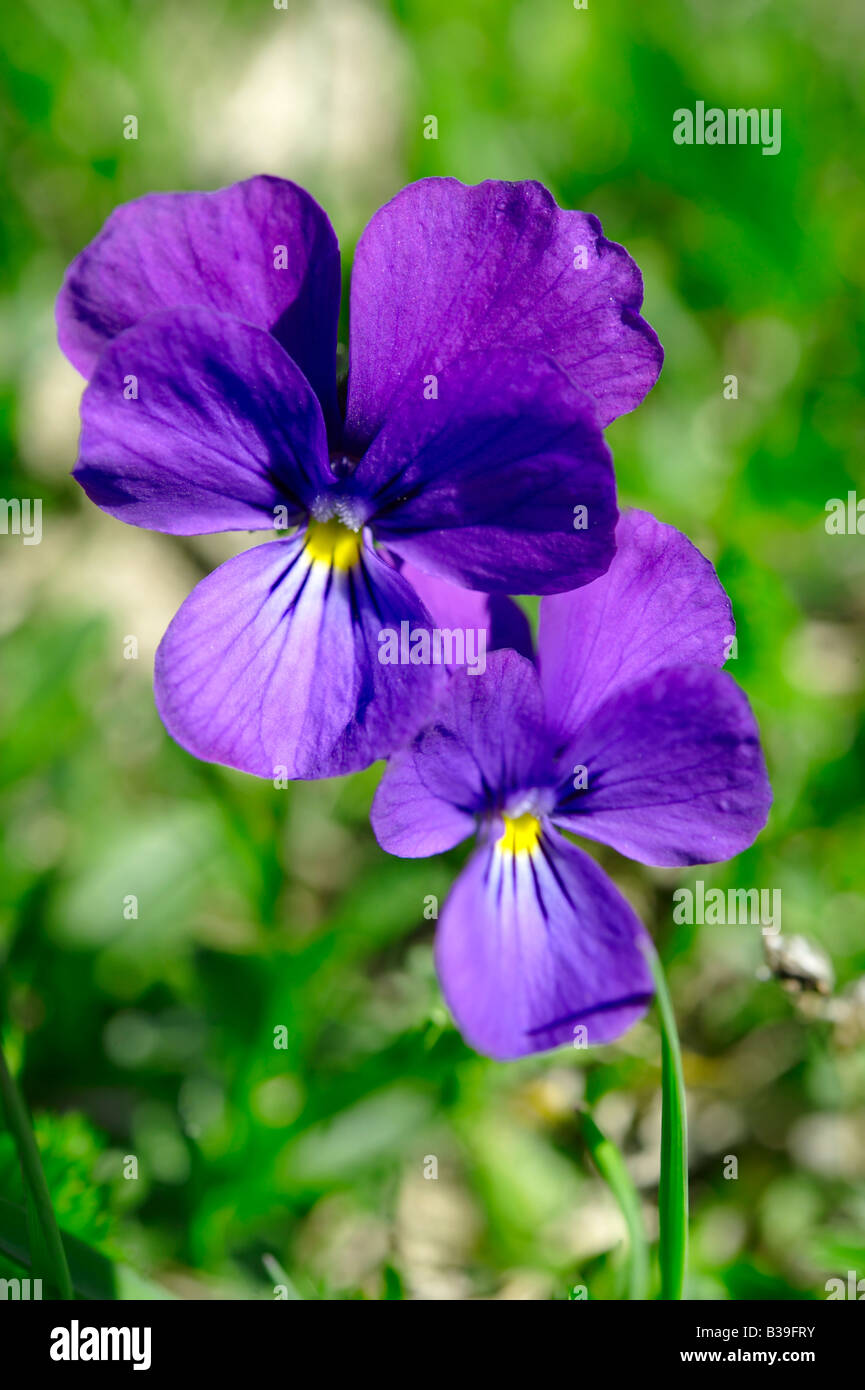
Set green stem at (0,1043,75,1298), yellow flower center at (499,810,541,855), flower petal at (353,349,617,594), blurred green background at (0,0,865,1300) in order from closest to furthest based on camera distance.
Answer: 1. flower petal at (353,349,617,594)
2. green stem at (0,1043,75,1298)
3. yellow flower center at (499,810,541,855)
4. blurred green background at (0,0,865,1300)

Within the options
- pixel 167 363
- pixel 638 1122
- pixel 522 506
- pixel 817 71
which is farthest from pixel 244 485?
pixel 817 71

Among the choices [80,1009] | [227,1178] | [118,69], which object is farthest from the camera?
[118,69]

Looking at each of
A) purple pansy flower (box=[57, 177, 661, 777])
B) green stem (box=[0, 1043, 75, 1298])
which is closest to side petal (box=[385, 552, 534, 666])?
purple pansy flower (box=[57, 177, 661, 777])

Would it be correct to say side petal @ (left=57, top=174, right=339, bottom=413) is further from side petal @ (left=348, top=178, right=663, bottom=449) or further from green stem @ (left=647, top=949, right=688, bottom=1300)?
green stem @ (left=647, top=949, right=688, bottom=1300)

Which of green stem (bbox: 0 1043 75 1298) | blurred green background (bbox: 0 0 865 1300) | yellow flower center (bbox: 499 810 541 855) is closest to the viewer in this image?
green stem (bbox: 0 1043 75 1298)

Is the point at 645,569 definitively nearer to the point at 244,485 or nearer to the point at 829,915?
the point at 244,485

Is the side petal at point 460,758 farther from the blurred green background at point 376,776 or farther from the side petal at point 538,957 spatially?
the blurred green background at point 376,776

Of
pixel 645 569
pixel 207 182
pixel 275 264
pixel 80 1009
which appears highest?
pixel 207 182
